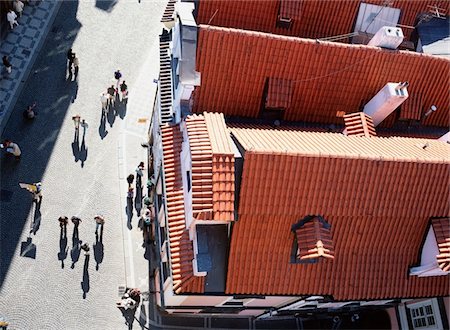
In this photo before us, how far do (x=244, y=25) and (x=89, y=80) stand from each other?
44.8ft

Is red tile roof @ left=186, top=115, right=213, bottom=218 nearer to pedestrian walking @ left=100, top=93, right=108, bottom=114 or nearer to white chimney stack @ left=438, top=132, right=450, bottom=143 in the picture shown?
white chimney stack @ left=438, top=132, right=450, bottom=143

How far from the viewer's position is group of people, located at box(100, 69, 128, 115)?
37406 mm

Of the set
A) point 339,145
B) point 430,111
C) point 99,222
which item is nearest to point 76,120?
point 99,222

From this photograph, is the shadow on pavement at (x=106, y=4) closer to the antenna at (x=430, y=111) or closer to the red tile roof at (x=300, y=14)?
the red tile roof at (x=300, y=14)

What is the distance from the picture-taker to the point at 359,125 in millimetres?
29078

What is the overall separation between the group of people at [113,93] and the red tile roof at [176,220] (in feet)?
33.7

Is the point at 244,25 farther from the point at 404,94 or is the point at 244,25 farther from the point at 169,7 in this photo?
the point at 404,94

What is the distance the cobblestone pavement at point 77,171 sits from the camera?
31156 millimetres

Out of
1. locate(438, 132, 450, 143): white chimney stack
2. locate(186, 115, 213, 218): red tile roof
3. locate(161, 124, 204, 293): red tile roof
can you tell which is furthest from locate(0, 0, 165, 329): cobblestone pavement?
locate(438, 132, 450, 143): white chimney stack

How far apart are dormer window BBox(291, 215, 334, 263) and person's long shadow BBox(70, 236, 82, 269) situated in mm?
14578

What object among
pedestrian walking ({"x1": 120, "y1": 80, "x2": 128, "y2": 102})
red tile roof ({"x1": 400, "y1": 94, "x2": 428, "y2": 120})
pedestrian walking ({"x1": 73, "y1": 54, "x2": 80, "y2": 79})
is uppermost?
pedestrian walking ({"x1": 73, "y1": 54, "x2": 80, "y2": 79})

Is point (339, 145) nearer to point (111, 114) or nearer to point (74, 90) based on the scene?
point (111, 114)

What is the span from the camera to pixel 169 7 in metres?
32.5

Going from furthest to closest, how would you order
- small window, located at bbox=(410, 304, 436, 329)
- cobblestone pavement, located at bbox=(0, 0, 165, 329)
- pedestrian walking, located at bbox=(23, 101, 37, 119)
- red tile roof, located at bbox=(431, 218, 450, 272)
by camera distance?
pedestrian walking, located at bbox=(23, 101, 37, 119) → cobblestone pavement, located at bbox=(0, 0, 165, 329) → small window, located at bbox=(410, 304, 436, 329) → red tile roof, located at bbox=(431, 218, 450, 272)
